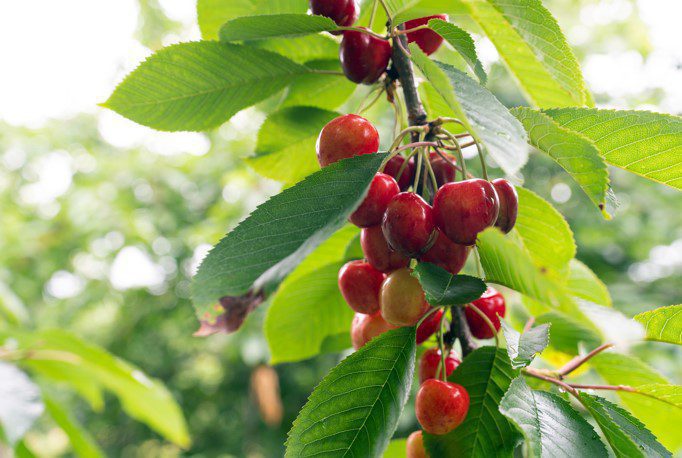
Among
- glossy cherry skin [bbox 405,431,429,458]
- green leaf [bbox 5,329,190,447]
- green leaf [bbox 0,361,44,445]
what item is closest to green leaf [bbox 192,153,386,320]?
glossy cherry skin [bbox 405,431,429,458]

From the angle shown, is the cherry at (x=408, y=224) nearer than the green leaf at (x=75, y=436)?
Yes

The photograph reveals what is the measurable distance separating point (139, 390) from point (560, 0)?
5.23 metres

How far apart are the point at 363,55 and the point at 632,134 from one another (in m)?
0.25

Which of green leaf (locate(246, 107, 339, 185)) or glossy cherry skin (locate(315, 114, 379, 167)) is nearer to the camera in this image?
glossy cherry skin (locate(315, 114, 379, 167))

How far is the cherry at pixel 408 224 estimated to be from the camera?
1.48 feet

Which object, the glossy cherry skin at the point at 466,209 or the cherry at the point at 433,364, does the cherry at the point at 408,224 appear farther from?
the cherry at the point at 433,364

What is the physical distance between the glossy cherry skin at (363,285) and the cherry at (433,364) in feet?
0.23

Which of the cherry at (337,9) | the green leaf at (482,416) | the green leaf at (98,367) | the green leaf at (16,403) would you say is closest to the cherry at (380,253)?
the green leaf at (482,416)

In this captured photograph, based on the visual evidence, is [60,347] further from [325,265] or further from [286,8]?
[286,8]

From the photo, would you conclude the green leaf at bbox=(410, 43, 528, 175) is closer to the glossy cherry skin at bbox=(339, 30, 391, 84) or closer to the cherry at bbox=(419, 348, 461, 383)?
the glossy cherry skin at bbox=(339, 30, 391, 84)

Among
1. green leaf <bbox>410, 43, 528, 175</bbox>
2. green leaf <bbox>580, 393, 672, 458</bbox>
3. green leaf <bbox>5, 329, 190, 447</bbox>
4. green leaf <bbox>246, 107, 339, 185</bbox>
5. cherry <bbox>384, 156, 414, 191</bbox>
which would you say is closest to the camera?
green leaf <bbox>410, 43, 528, 175</bbox>

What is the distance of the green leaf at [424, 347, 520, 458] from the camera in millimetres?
475

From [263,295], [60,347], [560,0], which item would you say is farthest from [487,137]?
[560,0]

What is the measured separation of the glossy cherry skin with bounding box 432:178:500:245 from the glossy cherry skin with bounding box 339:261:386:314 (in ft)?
0.34
